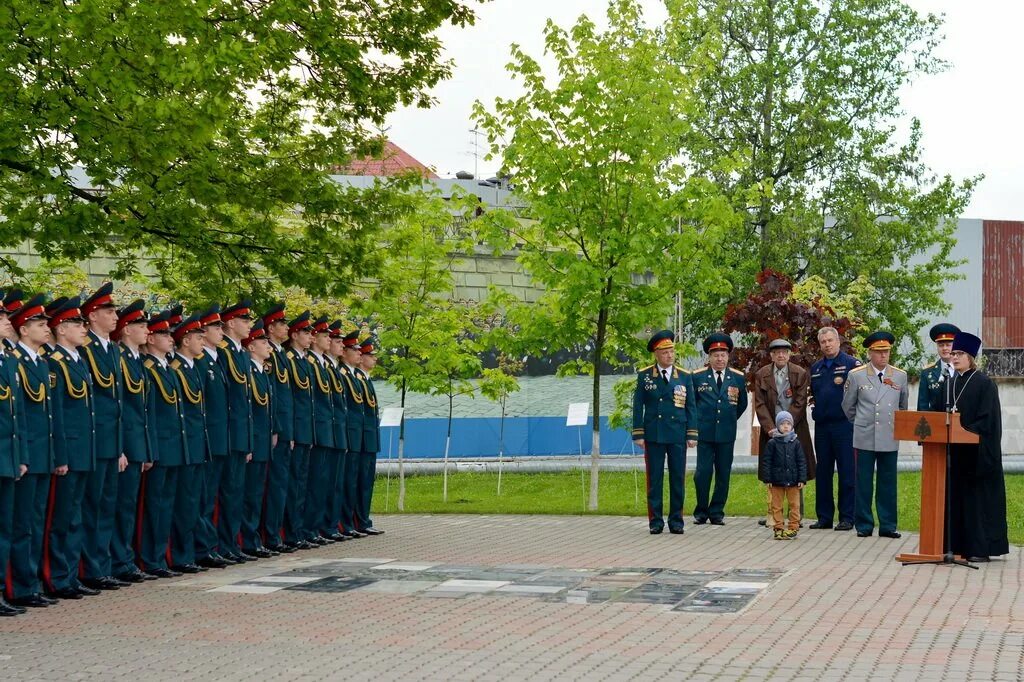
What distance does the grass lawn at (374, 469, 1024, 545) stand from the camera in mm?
19930

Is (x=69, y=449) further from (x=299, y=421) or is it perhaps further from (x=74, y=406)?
(x=299, y=421)

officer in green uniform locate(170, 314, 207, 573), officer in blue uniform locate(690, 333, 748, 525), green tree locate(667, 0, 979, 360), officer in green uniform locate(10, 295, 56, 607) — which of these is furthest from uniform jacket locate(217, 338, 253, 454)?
green tree locate(667, 0, 979, 360)

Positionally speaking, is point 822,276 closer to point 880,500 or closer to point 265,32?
point 880,500

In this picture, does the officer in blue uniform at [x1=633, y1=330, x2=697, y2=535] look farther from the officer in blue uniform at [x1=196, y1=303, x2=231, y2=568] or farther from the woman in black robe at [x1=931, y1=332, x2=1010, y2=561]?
the officer in blue uniform at [x1=196, y1=303, x2=231, y2=568]

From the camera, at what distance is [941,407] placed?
13.7 m

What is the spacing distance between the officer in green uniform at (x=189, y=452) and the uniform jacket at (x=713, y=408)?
6.13m

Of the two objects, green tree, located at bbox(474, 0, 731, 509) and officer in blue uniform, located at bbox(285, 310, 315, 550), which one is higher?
green tree, located at bbox(474, 0, 731, 509)

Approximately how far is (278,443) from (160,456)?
212 centimetres

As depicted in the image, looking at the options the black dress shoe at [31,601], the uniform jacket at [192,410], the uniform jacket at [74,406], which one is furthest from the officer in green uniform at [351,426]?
the black dress shoe at [31,601]

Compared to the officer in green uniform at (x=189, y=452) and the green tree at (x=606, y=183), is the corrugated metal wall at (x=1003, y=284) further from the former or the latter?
the officer in green uniform at (x=189, y=452)

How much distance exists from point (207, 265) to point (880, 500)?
25.1ft

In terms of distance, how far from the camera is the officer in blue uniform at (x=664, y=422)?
16.4 m

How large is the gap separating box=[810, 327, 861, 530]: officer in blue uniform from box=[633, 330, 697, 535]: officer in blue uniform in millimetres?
1435

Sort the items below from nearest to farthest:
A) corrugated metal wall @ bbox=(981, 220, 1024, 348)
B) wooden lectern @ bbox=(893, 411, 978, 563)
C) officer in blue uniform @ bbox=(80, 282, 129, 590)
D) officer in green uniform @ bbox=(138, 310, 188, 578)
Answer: officer in blue uniform @ bbox=(80, 282, 129, 590)
officer in green uniform @ bbox=(138, 310, 188, 578)
wooden lectern @ bbox=(893, 411, 978, 563)
corrugated metal wall @ bbox=(981, 220, 1024, 348)
